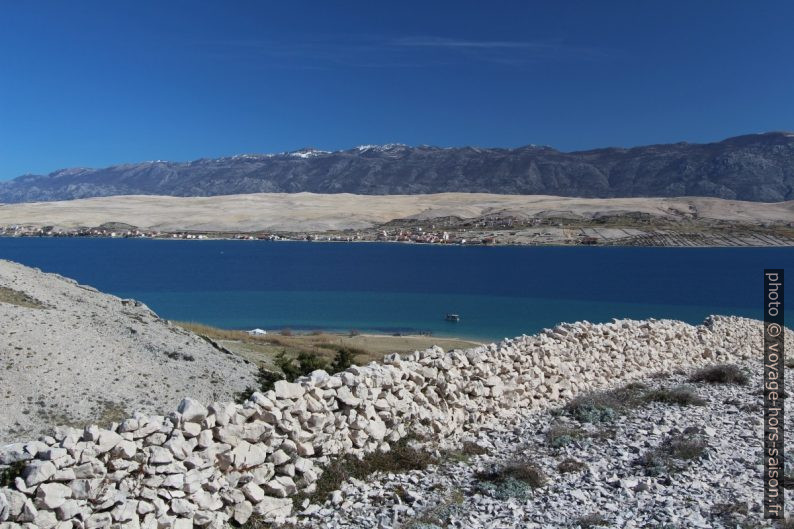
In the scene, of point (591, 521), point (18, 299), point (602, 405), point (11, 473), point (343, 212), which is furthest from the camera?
point (343, 212)

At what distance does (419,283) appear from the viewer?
241 feet

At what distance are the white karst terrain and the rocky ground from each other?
0.09ft

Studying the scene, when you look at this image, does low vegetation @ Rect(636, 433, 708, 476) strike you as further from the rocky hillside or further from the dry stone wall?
the rocky hillside

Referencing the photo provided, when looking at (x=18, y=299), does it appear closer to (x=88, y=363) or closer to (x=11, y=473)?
(x=88, y=363)

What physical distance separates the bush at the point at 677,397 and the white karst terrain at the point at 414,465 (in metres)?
0.04

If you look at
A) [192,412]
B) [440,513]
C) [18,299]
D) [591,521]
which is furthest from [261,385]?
[591,521]

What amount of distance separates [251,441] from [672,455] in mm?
5808

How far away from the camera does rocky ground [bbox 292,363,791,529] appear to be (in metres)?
7.20

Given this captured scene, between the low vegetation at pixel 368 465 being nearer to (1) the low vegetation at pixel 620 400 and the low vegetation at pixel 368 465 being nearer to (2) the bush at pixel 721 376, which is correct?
(1) the low vegetation at pixel 620 400

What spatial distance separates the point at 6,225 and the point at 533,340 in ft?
601

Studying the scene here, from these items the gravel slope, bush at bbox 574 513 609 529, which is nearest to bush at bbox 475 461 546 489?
bush at bbox 574 513 609 529

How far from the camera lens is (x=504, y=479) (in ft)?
27.0

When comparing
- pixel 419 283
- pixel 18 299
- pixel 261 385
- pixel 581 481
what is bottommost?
pixel 419 283

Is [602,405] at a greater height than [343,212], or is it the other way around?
[343,212]
